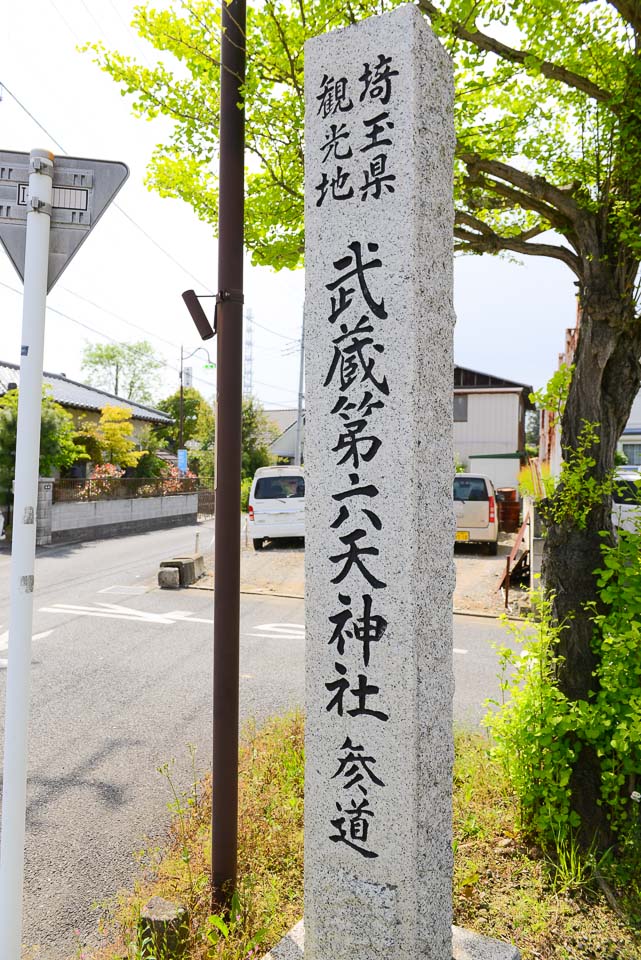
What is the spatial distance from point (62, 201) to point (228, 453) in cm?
125

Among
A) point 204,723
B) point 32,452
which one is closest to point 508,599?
point 204,723

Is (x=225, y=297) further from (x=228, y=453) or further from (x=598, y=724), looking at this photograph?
(x=598, y=724)

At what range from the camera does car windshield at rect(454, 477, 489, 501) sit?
44.6 ft

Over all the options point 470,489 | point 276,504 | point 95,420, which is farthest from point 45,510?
point 470,489

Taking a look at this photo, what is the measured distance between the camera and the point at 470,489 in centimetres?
1367

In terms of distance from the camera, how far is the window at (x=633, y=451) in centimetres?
2097

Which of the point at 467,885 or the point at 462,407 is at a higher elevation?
the point at 462,407

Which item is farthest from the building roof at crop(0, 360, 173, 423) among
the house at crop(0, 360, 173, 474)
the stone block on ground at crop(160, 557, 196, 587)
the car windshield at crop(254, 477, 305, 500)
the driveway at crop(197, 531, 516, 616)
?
the stone block on ground at crop(160, 557, 196, 587)

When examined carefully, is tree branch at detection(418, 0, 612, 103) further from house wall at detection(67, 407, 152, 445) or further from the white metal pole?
house wall at detection(67, 407, 152, 445)

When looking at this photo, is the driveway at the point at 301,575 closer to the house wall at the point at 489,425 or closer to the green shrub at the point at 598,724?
the green shrub at the point at 598,724

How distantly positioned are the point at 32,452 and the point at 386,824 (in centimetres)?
186

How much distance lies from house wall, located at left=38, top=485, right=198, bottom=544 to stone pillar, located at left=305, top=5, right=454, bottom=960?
16.6 m

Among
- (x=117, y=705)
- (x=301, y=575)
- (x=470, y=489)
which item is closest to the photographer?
(x=117, y=705)

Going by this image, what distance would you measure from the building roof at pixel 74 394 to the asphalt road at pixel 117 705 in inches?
512
